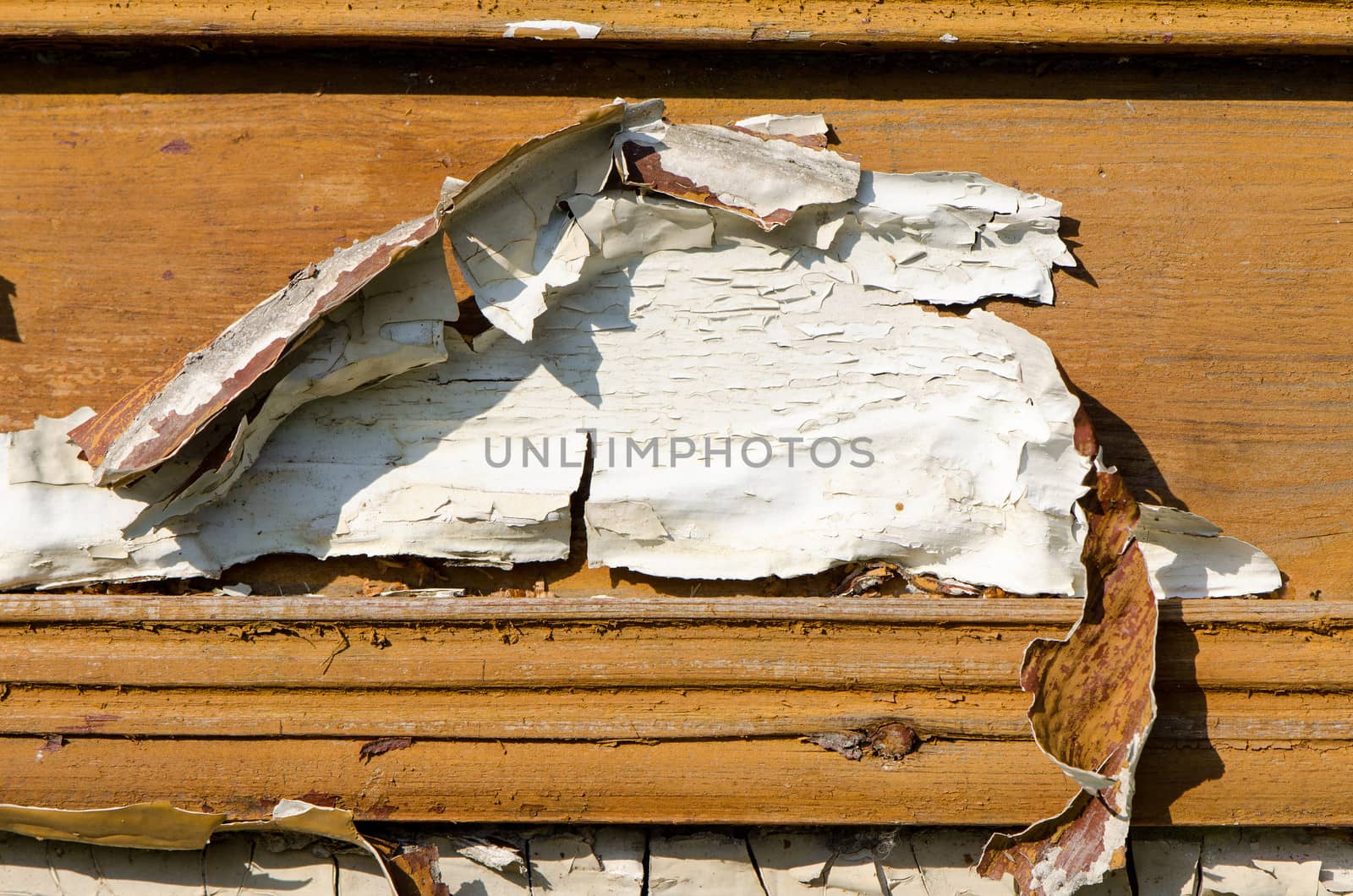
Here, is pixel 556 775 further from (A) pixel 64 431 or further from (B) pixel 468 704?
(A) pixel 64 431

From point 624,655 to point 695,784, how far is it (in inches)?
8.9

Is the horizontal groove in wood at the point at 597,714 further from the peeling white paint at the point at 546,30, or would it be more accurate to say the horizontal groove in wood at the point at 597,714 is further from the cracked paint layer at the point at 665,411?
the peeling white paint at the point at 546,30

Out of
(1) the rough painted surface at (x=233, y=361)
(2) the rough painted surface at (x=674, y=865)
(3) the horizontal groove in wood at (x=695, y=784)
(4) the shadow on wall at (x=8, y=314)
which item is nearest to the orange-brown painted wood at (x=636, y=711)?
(3) the horizontal groove in wood at (x=695, y=784)

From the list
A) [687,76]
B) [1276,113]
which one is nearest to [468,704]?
[687,76]

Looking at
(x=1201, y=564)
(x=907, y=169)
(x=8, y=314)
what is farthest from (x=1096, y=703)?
(x=8, y=314)

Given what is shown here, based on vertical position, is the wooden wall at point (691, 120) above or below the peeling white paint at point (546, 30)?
below

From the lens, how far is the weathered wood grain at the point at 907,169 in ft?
4.68

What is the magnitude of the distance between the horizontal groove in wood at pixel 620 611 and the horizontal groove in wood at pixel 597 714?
4.8 inches

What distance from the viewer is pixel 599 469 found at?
1.35 metres

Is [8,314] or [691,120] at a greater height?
[691,120]

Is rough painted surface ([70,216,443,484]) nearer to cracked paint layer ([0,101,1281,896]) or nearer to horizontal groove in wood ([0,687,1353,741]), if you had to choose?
cracked paint layer ([0,101,1281,896])

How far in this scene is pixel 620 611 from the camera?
1.28 metres

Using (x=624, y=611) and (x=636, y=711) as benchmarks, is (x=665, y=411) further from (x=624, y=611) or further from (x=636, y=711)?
(x=636, y=711)

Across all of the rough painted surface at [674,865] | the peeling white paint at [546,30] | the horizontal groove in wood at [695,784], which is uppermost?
the peeling white paint at [546,30]
